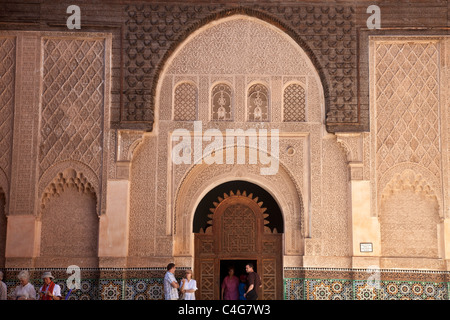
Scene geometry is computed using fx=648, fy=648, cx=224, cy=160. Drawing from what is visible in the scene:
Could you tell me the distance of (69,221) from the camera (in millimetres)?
9219

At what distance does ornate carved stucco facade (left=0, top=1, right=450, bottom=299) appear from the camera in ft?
29.8

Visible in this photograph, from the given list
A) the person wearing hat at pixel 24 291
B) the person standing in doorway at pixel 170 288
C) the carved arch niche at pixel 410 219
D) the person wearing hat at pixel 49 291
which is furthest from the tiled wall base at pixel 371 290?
the person wearing hat at pixel 24 291

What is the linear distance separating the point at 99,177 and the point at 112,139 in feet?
1.88

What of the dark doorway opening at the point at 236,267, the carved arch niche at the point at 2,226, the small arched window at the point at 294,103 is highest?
the small arched window at the point at 294,103

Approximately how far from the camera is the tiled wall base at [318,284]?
8.94 m

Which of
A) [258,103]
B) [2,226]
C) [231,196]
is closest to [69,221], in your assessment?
[2,226]

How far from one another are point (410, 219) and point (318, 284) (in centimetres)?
162

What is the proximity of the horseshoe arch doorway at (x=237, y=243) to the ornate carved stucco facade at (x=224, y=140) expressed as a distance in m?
0.14

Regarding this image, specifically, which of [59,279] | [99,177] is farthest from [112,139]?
[59,279]

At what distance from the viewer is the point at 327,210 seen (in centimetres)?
926

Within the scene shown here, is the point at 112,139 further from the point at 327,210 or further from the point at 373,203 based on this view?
the point at 373,203

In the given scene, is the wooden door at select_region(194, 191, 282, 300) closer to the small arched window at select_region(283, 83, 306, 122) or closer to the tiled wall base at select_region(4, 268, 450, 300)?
the tiled wall base at select_region(4, 268, 450, 300)

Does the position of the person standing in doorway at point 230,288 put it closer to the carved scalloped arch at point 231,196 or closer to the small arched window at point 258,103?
the carved scalloped arch at point 231,196
